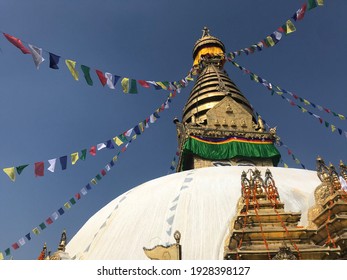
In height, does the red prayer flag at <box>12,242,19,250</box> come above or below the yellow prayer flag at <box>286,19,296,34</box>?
below

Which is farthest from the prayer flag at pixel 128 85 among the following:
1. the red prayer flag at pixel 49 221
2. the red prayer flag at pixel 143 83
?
the red prayer flag at pixel 49 221

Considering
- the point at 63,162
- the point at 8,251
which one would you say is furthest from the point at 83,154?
the point at 8,251

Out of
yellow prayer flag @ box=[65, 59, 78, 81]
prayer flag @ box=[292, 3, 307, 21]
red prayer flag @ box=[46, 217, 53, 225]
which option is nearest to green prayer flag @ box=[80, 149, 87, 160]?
red prayer flag @ box=[46, 217, 53, 225]

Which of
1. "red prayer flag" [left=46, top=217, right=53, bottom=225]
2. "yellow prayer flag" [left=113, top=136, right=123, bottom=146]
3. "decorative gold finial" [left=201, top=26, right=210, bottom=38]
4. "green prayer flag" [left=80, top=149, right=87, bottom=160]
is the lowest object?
"red prayer flag" [left=46, top=217, right=53, bottom=225]

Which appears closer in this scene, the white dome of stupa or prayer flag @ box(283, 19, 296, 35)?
the white dome of stupa

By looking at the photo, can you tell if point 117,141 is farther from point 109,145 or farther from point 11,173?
point 11,173

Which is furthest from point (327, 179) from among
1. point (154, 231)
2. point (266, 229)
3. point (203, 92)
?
point (203, 92)

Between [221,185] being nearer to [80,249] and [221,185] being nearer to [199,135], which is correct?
[80,249]

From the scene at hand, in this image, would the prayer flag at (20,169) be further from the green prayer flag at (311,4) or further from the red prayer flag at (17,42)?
the green prayer flag at (311,4)

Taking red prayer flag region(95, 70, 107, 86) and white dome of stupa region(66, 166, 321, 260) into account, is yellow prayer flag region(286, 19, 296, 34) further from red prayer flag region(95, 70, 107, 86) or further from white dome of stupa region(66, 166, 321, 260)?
red prayer flag region(95, 70, 107, 86)

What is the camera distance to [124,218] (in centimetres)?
948

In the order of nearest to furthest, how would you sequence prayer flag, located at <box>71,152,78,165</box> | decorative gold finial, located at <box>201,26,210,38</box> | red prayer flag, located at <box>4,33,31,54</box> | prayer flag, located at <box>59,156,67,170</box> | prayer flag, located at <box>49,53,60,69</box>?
1. red prayer flag, located at <box>4,33,31,54</box>
2. prayer flag, located at <box>49,53,60,69</box>
3. prayer flag, located at <box>59,156,67,170</box>
4. prayer flag, located at <box>71,152,78,165</box>
5. decorative gold finial, located at <box>201,26,210,38</box>
